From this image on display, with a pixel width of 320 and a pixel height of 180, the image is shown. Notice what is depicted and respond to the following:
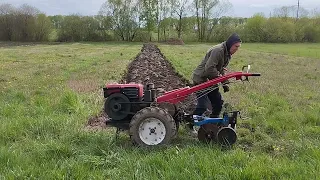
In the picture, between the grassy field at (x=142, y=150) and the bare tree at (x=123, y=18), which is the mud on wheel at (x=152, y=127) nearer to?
the grassy field at (x=142, y=150)

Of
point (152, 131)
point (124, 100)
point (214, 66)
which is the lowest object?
point (152, 131)

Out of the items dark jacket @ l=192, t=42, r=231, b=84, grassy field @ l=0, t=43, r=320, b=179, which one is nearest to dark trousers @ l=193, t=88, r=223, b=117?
dark jacket @ l=192, t=42, r=231, b=84

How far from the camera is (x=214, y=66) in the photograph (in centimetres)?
627

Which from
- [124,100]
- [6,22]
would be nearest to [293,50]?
[124,100]

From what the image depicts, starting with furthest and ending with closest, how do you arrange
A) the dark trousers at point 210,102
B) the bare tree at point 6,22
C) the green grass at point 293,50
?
the bare tree at point 6,22, the green grass at point 293,50, the dark trousers at point 210,102

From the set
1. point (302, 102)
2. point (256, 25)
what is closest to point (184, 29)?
point (256, 25)

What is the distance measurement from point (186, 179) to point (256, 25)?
74010 millimetres

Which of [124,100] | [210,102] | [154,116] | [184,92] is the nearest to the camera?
[154,116]

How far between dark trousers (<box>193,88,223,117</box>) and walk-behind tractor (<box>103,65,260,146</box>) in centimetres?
46

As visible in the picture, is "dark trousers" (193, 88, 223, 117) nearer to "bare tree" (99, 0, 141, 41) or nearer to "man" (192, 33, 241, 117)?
"man" (192, 33, 241, 117)

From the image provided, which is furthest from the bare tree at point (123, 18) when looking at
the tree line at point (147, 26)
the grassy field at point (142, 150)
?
the grassy field at point (142, 150)

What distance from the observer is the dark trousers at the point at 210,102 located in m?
6.84

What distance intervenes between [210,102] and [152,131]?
5.59ft

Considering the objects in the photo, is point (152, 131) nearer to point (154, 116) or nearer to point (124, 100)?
point (154, 116)
